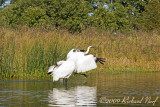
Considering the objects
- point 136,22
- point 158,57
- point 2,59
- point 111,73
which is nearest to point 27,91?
point 2,59

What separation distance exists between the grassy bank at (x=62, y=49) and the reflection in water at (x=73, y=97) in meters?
4.42

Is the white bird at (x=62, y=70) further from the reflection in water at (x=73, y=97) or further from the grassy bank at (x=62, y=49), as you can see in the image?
the grassy bank at (x=62, y=49)

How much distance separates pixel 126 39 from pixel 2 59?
9.05 metres

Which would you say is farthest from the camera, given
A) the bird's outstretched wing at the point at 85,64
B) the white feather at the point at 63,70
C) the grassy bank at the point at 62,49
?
the grassy bank at the point at 62,49

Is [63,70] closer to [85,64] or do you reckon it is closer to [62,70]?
[62,70]

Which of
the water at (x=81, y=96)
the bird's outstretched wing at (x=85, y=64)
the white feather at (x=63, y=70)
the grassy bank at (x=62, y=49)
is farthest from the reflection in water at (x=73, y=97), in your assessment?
the grassy bank at (x=62, y=49)

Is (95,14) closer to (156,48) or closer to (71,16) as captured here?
→ (71,16)

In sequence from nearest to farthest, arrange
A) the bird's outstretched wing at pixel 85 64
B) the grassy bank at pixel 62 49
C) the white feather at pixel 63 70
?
the white feather at pixel 63 70 → the bird's outstretched wing at pixel 85 64 → the grassy bank at pixel 62 49

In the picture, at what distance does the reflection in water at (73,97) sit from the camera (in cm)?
928

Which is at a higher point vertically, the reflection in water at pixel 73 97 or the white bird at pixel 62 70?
the white bird at pixel 62 70

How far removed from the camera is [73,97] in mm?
10336

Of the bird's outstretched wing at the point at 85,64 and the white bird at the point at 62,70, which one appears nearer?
the white bird at the point at 62,70

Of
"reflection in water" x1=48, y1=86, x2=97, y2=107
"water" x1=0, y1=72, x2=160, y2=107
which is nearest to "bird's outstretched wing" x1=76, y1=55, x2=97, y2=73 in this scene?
"water" x1=0, y1=72, x2=160, y2=107

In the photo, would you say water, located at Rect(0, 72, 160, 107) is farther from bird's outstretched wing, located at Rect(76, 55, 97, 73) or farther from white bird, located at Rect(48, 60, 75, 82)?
bird's outstretched wing, located at Rect(76, 55, 97, 73)
